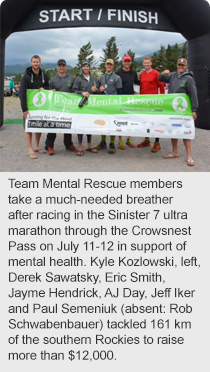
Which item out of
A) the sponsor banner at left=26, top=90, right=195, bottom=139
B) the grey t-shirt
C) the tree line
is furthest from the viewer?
the tree line

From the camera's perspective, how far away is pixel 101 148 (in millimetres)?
6727

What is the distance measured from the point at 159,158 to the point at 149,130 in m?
0.68

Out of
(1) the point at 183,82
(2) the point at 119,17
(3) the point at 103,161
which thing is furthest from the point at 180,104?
(2) the point at 119,17

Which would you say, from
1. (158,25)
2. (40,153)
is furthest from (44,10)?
(40,153)

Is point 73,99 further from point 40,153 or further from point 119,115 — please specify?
point 40,153

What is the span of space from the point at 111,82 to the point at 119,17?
9.92 ft

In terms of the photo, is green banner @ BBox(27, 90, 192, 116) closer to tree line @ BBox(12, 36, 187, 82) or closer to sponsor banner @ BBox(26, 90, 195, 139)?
sponsor banner @ BBox(26, 90, 195, 139)

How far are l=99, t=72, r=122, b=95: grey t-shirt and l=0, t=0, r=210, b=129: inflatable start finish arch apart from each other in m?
2.81

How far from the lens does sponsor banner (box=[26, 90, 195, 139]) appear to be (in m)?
5.80

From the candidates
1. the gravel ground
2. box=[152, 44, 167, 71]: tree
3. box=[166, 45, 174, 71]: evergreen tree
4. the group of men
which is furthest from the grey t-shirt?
box=[152, 44, 167, 71]: tree

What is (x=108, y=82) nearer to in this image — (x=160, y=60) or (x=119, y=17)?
(x=119, y=17)

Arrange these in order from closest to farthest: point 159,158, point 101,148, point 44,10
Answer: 1. point 159,158
2. point 101,148
3. point 44,10

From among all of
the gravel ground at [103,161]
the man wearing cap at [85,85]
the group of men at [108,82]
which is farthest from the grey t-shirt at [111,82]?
the gravel ground at [103,161]

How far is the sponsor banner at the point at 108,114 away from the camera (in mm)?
5797
